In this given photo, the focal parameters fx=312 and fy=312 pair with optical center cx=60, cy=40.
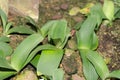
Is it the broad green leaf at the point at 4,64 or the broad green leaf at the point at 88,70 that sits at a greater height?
the broad green leaf at the point at 4,64

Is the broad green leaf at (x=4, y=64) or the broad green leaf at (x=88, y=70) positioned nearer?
the broad green leaf at (x=4, y=64)

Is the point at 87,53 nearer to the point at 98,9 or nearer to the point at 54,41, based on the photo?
the point at 54,41

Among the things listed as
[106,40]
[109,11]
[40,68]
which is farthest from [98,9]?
[40,68]

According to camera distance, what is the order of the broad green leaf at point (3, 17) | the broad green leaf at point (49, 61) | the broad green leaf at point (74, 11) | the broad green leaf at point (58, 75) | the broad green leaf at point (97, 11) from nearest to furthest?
the broad green leaf at point (58, 75)
the broad green leaf at point (49, 61)
the broad green leaf at point (3, 17)
the broad green leaf at point (97, 11)
the broad green leaf at point (74, 11)

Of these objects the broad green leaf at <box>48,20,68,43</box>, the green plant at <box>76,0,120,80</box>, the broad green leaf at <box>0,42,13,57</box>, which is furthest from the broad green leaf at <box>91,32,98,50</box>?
the broad green leaf at <box>0,42,13,57</box>

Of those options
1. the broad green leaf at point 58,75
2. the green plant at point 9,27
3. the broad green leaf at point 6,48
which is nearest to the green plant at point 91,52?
the broad green leaf at point 58,75

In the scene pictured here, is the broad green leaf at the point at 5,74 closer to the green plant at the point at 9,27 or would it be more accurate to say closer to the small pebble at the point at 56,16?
the green plant at the point at 9,27
